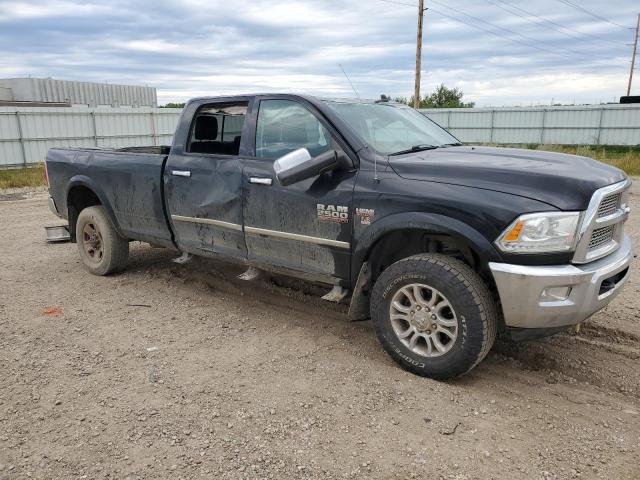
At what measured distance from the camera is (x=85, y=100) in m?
39.5

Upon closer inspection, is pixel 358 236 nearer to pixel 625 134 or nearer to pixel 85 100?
pixel 625 134

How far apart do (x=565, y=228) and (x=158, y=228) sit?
375 centimetres

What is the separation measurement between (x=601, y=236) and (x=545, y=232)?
578mm

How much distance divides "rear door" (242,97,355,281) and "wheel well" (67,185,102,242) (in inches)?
106

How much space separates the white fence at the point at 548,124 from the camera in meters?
28.1

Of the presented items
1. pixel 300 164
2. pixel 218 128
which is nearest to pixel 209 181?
pixel 218 128

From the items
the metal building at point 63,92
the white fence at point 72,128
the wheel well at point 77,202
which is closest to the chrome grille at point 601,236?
the wheel well at point 77,202

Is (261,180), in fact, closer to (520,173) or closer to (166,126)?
(520,173)

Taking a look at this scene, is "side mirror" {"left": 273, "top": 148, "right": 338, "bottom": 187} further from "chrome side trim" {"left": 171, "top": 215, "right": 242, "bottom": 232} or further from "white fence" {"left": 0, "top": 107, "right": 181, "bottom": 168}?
"white fence" {"left": 0, "top": 107, "right": 181, "bottom": 168}

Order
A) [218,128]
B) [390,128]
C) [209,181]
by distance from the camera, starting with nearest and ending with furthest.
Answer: [390,128] → [209,181] → [218,128]

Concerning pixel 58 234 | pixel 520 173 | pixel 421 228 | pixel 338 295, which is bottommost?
pixel 58 234

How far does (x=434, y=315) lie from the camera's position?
3422mm

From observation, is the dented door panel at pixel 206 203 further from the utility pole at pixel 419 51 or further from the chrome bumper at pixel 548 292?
the utility pole at pixel 419 51

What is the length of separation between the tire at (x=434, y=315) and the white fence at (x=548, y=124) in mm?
26451
